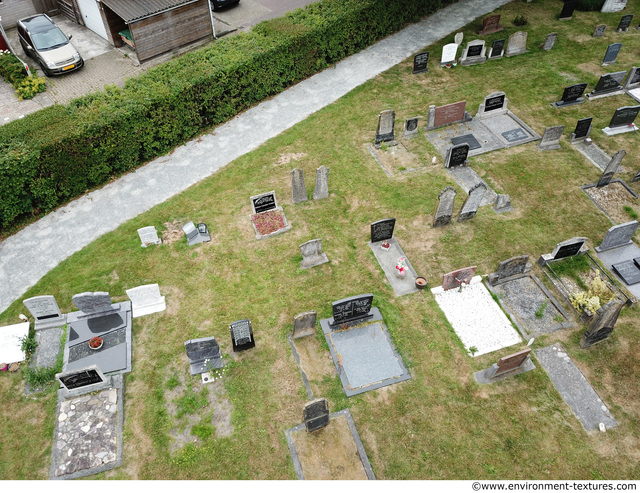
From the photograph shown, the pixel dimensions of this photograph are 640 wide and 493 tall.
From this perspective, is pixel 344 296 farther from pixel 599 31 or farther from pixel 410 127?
pixel 599 31

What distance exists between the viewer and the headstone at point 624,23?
848 inches

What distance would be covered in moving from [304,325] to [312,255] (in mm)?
2487

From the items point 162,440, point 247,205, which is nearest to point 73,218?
point 247,205

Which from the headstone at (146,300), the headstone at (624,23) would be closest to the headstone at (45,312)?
the headstone at (146,300)

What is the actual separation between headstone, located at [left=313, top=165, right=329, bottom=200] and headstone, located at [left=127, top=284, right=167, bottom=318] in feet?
18.7

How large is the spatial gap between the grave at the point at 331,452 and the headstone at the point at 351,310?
2.31 meters

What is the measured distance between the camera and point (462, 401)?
1025 centimetres

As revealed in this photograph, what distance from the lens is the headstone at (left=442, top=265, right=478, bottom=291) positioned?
39.0 ft

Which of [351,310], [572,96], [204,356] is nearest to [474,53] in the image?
[572,96]

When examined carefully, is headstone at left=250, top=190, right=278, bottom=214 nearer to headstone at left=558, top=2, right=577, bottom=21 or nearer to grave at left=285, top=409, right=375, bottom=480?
grave at left=285, top=409, right=375, bottom=480

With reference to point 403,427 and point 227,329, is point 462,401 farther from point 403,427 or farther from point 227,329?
point 227,329

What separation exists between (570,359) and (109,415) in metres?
10.8
